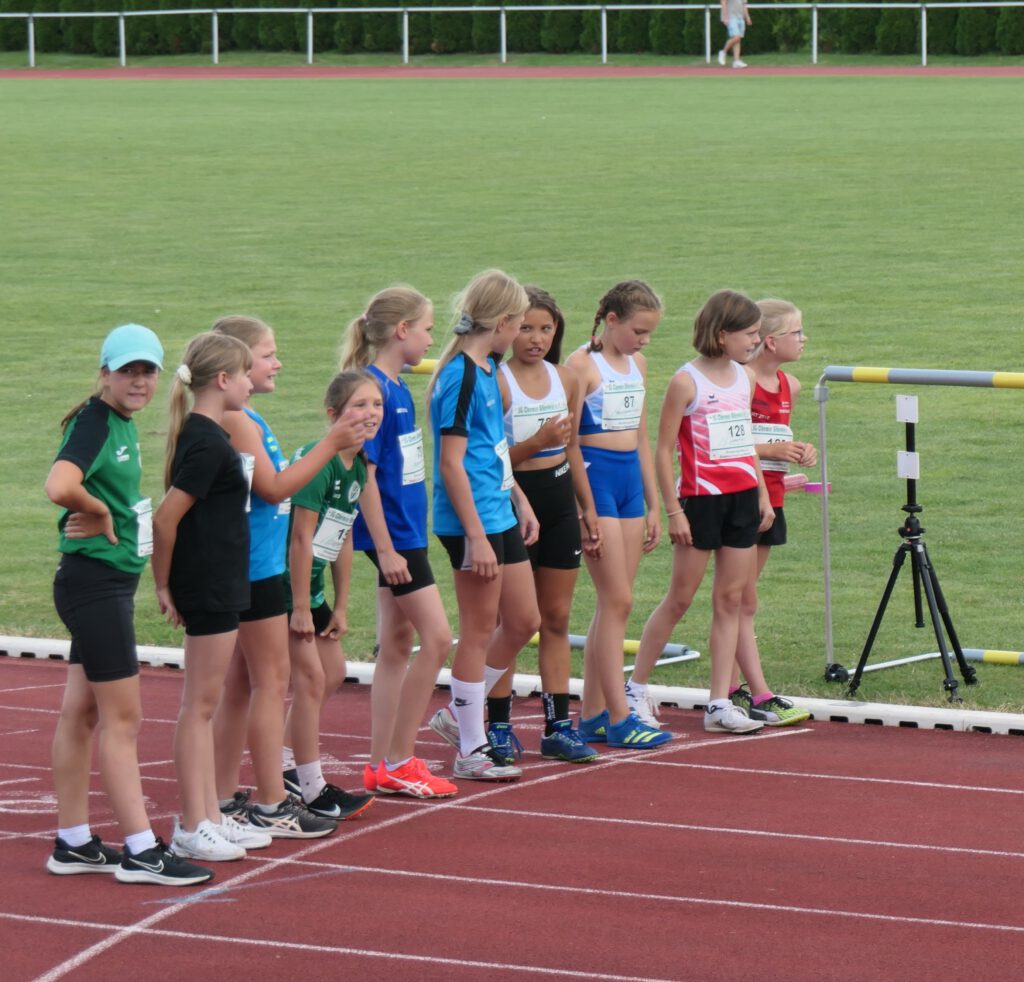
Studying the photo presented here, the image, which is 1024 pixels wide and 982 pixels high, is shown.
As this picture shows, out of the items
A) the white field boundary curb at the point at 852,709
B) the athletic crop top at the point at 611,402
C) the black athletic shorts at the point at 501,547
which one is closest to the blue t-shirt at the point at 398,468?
the black athletic shorts at the point at 501,547

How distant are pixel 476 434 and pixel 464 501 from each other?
26 centimetres

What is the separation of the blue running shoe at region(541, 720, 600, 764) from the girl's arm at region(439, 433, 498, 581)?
0.92m

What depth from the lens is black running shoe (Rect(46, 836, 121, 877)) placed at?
6742mm

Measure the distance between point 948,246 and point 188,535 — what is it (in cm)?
1801

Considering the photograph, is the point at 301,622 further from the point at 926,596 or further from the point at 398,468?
the point at 926,596

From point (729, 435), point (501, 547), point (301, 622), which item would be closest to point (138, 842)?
point (301, 622)

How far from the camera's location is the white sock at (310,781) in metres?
7.38

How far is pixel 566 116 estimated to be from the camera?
37688mm

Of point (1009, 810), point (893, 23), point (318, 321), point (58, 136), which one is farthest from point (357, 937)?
point (893, 23)

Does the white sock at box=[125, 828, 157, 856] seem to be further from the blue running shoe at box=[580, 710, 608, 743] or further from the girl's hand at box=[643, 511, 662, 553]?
the girl's hand at box=[643, 511, 662, 553]

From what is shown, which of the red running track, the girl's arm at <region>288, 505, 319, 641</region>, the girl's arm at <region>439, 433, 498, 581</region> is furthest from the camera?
the girl's arm at <region>439, 433, 498, 581</region>

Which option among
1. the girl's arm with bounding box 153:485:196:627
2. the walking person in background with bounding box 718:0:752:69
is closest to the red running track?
the girl's arm with bounding box 153:485:196:627

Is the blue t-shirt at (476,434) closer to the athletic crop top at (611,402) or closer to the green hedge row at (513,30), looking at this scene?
the athletic crop top at (611,402)

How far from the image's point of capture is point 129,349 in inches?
Answer: 254
